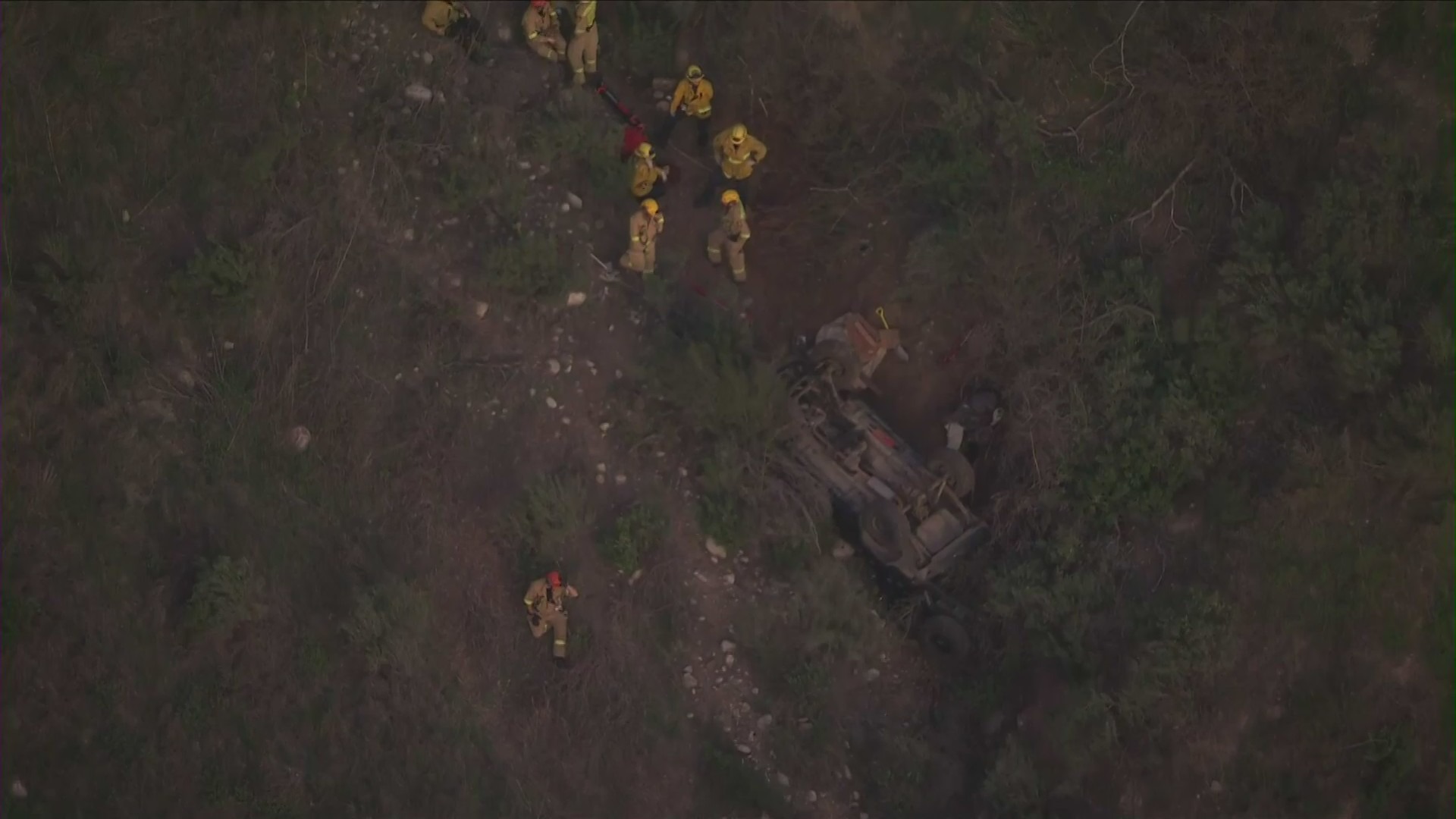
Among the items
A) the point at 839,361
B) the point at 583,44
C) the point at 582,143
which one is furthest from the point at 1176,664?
the point at 583,44

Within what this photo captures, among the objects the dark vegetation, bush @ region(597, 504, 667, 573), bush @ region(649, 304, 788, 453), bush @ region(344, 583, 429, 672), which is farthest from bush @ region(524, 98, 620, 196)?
bush @ region(344, 583, 429, 672)

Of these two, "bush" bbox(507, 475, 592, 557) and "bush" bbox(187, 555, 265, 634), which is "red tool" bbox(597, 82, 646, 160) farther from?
"bush" bbox(187, 555, 265, 634)

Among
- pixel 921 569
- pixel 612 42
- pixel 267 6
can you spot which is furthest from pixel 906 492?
pixel 267 6

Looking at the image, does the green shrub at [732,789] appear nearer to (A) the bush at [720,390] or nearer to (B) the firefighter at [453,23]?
(A) the bush at [720,390]

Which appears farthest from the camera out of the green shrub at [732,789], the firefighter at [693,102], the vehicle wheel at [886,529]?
the firefighter at [693,102]

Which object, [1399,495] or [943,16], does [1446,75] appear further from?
[943,16]

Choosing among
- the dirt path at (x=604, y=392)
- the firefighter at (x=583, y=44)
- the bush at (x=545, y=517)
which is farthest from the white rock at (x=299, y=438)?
the firefighter at (x=583, y=44)
